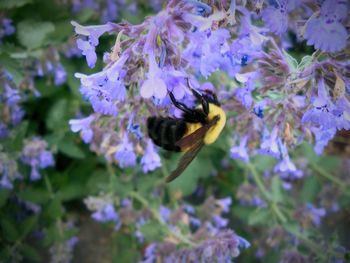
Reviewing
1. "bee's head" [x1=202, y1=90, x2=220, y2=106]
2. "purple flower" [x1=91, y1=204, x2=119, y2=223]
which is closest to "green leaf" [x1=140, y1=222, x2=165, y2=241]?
"purple flower" [x1=91, y1=204, x2=119, y2=223]

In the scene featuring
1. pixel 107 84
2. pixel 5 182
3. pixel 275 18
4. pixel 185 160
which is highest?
pixel 275 18

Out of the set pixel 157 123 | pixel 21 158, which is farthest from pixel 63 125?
pixel 157 123

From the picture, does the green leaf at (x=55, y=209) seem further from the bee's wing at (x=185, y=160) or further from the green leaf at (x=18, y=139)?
the bee's wing at (x=185, y=160)

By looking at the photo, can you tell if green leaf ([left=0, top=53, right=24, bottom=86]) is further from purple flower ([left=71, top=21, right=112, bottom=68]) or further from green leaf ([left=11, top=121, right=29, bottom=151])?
purple flower ([left=71, top=21, right=112, bottom=68])

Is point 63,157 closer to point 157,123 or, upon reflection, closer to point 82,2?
point 82,2

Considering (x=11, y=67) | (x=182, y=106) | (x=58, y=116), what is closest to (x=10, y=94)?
(x=11, y=67)

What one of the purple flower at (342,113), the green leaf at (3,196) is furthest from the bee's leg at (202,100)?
the green leaf at (3,196)

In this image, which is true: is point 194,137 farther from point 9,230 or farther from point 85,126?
point 9,230
